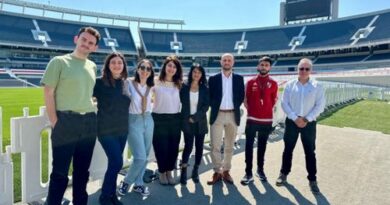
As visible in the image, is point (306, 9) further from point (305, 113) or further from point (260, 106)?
point (260, 106)

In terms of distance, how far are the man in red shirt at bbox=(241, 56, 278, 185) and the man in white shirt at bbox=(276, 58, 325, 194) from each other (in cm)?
28

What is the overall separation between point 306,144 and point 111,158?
109 inches

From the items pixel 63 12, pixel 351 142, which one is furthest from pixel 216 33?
pixel 351 142

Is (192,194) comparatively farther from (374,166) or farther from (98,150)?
(374,166)

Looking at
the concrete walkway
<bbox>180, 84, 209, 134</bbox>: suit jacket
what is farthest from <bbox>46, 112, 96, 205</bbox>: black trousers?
<bbox>180, 84, 209, 134</bbox>: suit jacket

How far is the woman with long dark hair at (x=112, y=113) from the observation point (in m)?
3.16

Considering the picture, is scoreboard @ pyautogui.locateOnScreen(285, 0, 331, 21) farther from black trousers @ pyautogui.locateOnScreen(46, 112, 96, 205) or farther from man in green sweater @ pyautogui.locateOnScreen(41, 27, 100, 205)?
black trousers @ pyautogui.locateOnScreen(46, 112, 96, 205)

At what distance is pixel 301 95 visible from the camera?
4.24m

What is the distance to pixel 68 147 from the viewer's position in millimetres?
2730

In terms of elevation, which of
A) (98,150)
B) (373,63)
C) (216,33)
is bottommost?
(98,150)

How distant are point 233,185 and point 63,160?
7.93 feet

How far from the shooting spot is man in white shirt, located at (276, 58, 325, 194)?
13.6 ft

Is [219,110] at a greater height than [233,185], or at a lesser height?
greater

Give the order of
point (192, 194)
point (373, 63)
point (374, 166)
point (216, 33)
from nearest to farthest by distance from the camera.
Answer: point (192, 194), point (374, 166), point (373, 63), point (216, 33)
